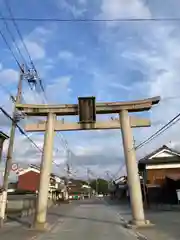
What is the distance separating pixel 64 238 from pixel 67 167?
7201 cm

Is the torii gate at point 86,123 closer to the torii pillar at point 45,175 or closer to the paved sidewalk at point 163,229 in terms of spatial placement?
the torii pillar at point 45,175

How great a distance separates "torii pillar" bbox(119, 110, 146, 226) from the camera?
21.3 meters

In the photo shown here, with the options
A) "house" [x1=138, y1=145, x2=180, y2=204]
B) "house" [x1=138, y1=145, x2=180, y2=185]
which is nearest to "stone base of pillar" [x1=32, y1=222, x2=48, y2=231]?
"house" [x1=138, y1=145, x2=180, y2=204]

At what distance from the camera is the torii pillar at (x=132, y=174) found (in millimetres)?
21297

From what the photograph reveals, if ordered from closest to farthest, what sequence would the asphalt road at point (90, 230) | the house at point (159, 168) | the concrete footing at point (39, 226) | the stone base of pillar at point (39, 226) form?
the asphalt road at point (90, 230) → the concrete footing at point (39, 226) → the stone base of pillar at point (39, 226) → the house at point (159, 168)

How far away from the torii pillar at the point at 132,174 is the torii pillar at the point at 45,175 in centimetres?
495

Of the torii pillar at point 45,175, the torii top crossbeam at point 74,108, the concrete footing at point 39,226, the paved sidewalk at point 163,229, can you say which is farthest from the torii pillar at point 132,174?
the concrete footing at point 39,226

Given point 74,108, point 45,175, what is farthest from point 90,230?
point 74,108

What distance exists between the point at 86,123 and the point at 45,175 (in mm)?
4522

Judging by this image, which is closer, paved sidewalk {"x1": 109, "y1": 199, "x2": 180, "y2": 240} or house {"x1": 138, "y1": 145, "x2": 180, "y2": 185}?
paved sidewalk {"x1": 109, "y1": 199, "x2": 180, "y2": 240}

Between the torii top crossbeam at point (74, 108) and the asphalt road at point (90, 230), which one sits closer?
the asphalt road at point (90, 230)

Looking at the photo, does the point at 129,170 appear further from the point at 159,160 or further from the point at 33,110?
the point at 159,160

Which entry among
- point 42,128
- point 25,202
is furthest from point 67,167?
point 42,128

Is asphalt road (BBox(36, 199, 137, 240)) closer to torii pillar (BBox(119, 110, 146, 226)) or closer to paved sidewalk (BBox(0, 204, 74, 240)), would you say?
paved sidewalk (BBox(0, 204, 74, 240))
